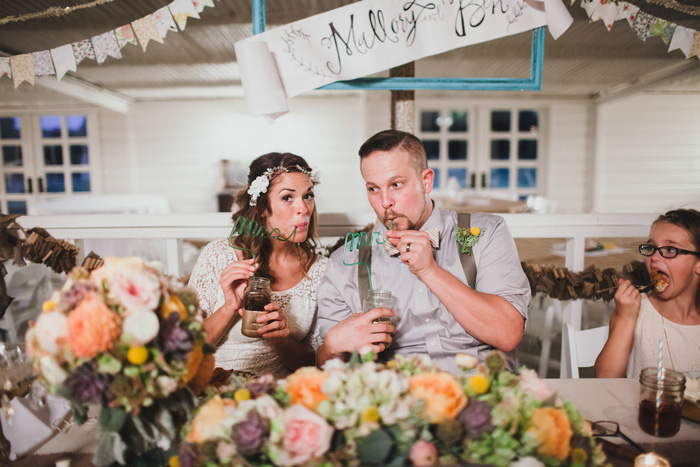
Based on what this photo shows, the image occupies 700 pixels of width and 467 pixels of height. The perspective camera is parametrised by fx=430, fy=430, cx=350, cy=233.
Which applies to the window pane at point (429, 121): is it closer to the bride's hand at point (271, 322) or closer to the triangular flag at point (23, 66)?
the triangular flag at point (23, 66)

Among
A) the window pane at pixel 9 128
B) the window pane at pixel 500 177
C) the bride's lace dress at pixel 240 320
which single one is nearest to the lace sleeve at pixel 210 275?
the bride's lace dress at pixel 240 320

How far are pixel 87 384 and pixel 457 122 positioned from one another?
25.1 feet

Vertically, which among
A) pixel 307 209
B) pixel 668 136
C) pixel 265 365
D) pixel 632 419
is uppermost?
pixel 668 136

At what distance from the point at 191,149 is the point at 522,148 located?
598cm

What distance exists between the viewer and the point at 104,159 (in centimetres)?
771

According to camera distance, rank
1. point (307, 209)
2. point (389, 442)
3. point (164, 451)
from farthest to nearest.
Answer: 1. point (307, 209)
2. point (164, 451)
3. point (389, 442)

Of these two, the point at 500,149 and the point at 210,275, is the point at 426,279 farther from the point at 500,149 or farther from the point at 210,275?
the point at 500,149

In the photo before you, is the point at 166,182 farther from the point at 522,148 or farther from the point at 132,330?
the point at 132,330

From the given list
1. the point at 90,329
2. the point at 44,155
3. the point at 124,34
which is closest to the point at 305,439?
the point at 90,329

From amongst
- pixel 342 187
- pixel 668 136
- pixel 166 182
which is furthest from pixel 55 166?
pixel 668 136

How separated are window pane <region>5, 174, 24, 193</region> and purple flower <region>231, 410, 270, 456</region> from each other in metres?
9.03

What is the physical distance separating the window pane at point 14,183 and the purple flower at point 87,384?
884 cm

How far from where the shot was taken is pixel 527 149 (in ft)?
25.5

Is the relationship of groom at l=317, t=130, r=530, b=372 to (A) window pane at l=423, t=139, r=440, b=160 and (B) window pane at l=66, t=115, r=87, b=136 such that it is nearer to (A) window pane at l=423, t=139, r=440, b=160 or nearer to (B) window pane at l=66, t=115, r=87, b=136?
(A) window pane at l=423, t=139, r=440, b=160
